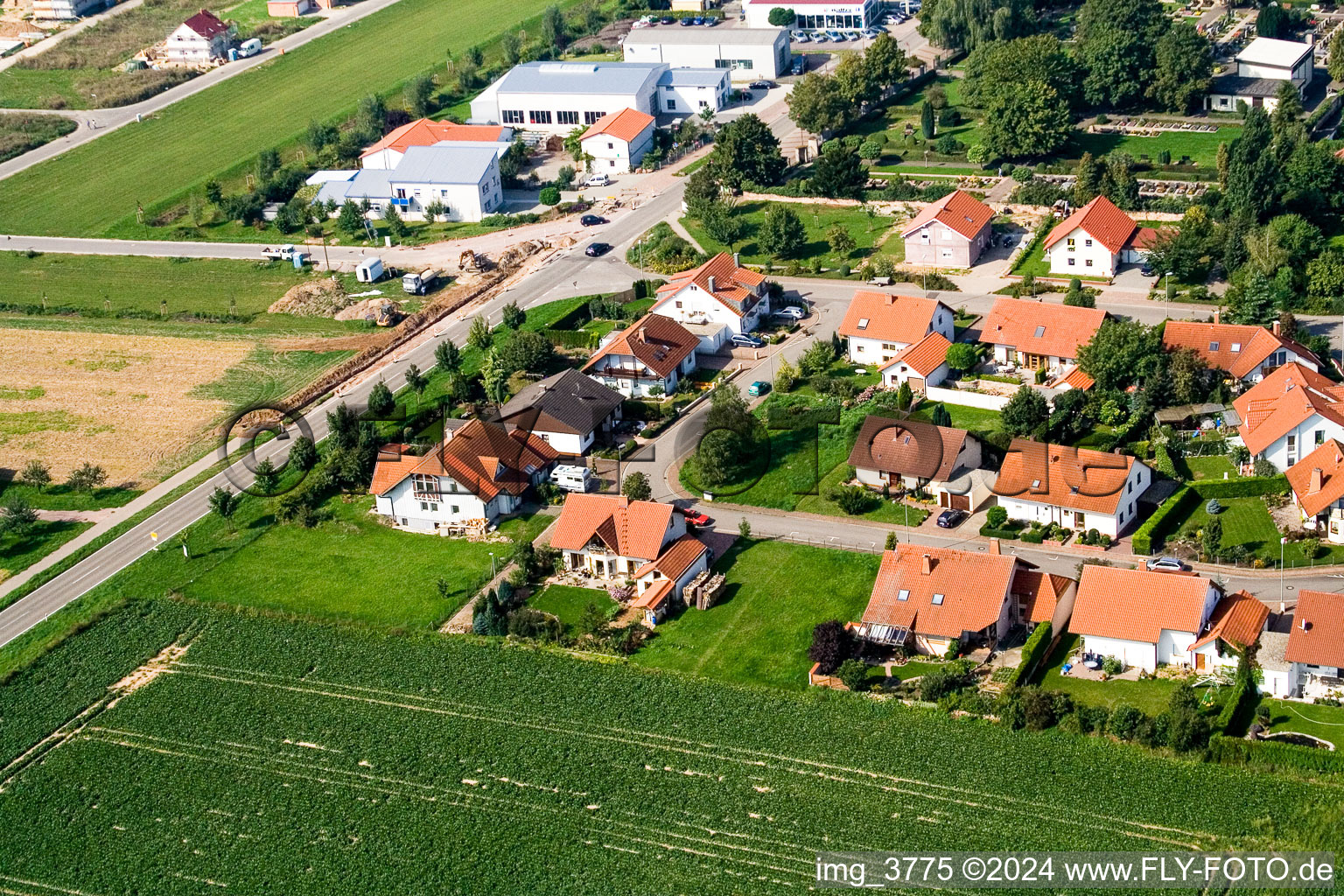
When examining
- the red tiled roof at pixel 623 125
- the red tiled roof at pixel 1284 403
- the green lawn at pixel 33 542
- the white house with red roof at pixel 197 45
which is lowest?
the green lawn at pixel 33 542

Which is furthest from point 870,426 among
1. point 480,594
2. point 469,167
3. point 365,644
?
point 469,167

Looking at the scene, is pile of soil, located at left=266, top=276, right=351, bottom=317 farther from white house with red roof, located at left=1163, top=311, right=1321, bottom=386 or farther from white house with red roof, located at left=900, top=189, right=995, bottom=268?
white house with red roof, located at left=1163, top=311, right=1321, bottom=386

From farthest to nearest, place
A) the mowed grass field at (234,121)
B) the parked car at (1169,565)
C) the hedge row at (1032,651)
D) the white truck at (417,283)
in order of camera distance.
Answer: the mowed grass field at (234,121)
the white truck at (417,283)
the parked car at (1169,565)
the hedge row at (1032,651)

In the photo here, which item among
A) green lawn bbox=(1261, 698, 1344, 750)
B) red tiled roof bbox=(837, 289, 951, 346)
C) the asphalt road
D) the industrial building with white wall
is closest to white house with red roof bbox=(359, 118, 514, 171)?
the industrial building with white wall

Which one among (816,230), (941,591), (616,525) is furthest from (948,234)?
(941,591)

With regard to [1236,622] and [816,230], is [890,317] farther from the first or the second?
[1236,622]

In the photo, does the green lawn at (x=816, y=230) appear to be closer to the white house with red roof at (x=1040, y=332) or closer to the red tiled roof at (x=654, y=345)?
the red tiled roof at (x=654, y=345)

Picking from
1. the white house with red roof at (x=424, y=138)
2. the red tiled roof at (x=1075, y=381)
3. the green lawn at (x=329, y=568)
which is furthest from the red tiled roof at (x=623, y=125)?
the green lawn at (x=329, y=568)
